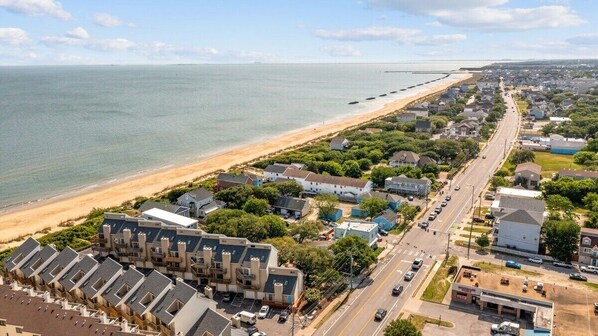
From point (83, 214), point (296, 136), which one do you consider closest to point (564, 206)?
point (83, 214)

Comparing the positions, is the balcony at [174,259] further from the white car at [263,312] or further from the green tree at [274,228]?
the green tree at [274,228]

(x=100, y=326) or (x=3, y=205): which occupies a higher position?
(x=100, y=326)

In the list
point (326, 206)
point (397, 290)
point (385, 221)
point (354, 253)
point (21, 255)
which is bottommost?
point (397, 290)

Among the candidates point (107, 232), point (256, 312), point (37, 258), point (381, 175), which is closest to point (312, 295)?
point (256, 312)

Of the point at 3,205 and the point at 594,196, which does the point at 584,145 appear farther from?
the point at 3,205

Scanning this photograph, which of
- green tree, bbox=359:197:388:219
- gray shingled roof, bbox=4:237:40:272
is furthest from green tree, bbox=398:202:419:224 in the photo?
gray shingled roof, bbox=4:237:40:272

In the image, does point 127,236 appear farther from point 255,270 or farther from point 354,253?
point 354,253

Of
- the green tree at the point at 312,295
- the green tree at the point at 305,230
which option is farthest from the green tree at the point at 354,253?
the green tree at the point at 305,230
